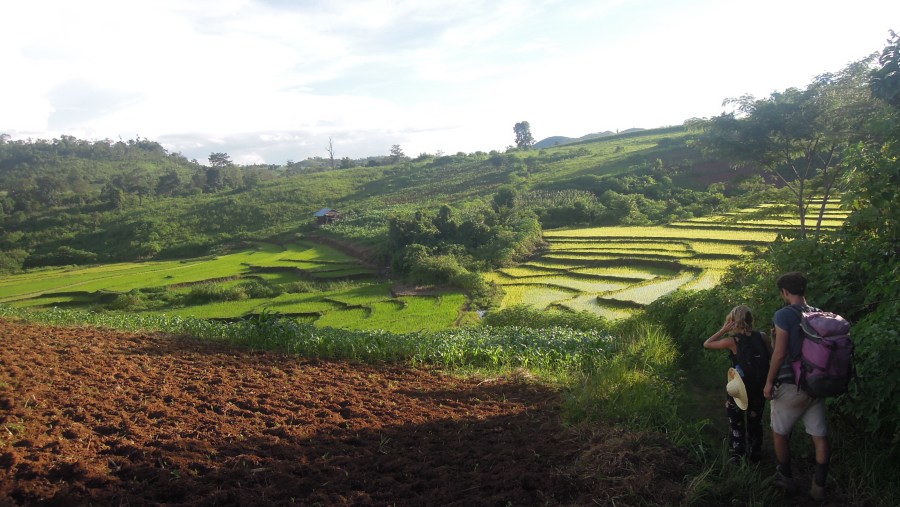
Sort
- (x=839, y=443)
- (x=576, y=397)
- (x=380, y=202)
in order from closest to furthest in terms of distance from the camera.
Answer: (x=839, y=443) < (x=576, y=397) < (x=380, y=202)

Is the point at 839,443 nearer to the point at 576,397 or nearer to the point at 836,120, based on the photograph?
the point at 576,397

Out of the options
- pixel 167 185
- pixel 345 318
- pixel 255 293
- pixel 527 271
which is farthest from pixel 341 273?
pixel 167 185

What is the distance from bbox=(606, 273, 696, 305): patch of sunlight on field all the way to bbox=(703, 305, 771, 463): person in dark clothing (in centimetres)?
1209

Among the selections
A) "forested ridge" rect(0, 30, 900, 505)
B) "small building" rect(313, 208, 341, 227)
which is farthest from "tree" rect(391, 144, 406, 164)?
"small building" rect(313, 208, 341, 227)

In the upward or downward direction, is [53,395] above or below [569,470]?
above

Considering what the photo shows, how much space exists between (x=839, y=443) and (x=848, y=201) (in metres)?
3.16

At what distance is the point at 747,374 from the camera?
4.31m

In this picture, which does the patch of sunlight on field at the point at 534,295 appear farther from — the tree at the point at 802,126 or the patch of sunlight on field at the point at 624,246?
the tree at the point at 802,126

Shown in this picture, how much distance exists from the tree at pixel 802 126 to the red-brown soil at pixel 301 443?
12031mm

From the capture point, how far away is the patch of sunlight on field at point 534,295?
60.8 feet

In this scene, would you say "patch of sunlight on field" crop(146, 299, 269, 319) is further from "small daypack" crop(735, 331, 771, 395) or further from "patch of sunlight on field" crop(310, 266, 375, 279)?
"small daypack" crop(735, 331, 771, 395)

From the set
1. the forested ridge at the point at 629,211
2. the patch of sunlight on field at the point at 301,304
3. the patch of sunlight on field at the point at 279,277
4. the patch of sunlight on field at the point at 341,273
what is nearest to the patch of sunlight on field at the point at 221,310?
the patch of sunlight on field at the point at 301,304

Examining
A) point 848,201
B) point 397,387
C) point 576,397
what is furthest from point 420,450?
point 848,201

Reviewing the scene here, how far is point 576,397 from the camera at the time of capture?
561 centimetres
